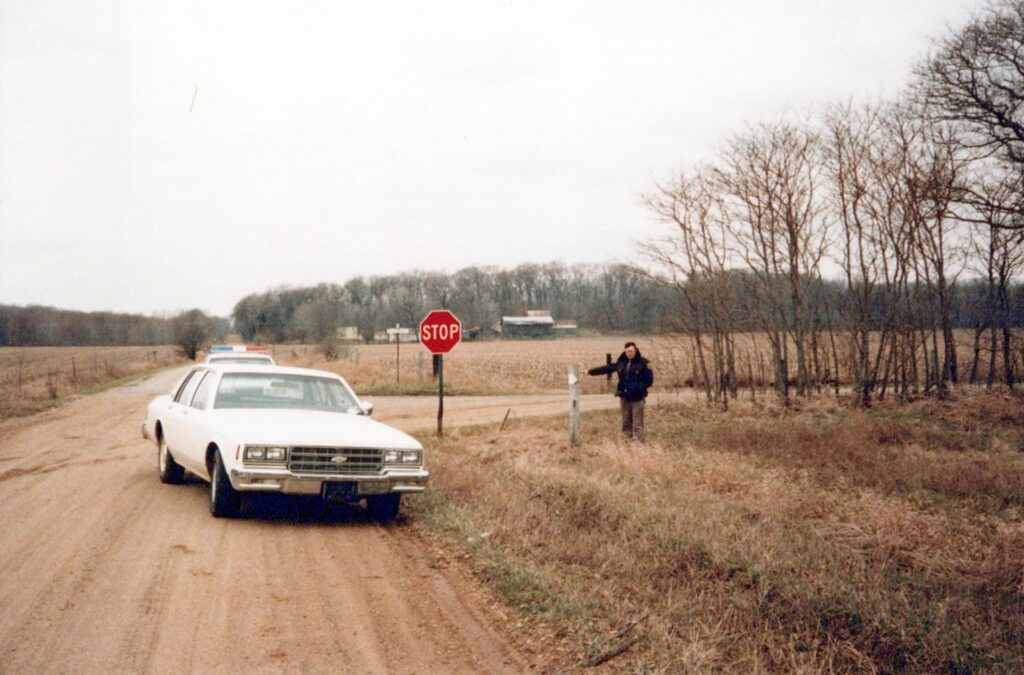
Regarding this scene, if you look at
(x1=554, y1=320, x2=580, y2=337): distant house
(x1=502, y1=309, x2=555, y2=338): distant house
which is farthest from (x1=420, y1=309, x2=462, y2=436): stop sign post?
(x1=554, y1=320, x2=580, y2=337): distant house

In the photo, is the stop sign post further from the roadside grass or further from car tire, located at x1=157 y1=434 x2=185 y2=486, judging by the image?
car tire, located at x1=157 y1=434 x2=185 y2=486

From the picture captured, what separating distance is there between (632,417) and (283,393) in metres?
6.67

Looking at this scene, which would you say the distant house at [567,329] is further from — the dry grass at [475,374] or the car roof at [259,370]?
the car roof at [259,370]

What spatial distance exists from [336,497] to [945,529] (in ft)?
18.6

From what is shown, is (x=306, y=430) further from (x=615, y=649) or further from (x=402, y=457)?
(x=615, y=649)

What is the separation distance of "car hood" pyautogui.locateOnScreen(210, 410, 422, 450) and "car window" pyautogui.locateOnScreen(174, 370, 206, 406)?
4.20 ft

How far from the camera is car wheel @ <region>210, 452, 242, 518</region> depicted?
7.61 m

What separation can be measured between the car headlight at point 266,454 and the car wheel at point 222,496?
439 mm

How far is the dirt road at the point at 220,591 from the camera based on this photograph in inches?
171

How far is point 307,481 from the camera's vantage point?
7457 mm

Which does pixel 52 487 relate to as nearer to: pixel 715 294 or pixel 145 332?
pixel 715 294

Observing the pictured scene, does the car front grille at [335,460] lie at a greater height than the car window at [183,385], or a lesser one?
lesser

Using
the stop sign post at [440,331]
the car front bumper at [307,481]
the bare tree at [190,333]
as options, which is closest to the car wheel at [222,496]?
the car front bumper at [307,481]

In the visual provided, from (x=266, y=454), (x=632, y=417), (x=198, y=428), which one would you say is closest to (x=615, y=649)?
(x=266, y=454)
